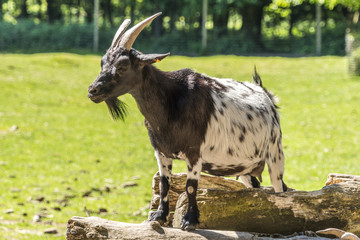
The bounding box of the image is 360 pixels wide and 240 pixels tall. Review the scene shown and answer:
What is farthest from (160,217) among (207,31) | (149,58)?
(207,31)

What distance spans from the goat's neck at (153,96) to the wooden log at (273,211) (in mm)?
1128

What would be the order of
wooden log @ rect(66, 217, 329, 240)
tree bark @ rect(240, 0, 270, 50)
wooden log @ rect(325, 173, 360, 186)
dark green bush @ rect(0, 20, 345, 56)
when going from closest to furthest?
1. wooden log @ rect(66, 217, 329, 240)
2. wooden log @ rect(325, 173, 360, 186)
3. dark green bush @ rect(0, 20, 345, 56)
4. tree bark @ rect(240, 0, 270, 50)

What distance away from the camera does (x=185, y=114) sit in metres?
5.28

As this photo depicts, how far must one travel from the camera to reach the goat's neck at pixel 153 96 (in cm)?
519

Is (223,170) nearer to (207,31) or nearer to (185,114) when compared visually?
(185,114)

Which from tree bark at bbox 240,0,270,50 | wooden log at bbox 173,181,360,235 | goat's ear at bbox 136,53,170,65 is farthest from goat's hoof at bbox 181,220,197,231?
tree bark at bbox 240,0,270,50

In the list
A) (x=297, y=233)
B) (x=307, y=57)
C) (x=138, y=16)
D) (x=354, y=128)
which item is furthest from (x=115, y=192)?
(x=138, y=16)

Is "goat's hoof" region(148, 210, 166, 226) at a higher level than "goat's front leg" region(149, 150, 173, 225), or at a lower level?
lower

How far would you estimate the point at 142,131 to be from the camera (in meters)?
18.2

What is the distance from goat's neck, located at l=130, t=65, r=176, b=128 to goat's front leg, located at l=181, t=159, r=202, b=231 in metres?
0.52

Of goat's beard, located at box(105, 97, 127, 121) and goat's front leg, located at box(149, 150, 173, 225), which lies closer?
goat's beard, located at box(105, 97, 127, 121)

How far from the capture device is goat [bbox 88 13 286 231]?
495cm

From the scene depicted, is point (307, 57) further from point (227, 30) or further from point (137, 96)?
point (137, 96)

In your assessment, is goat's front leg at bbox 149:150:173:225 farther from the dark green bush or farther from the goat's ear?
the dark green bush
